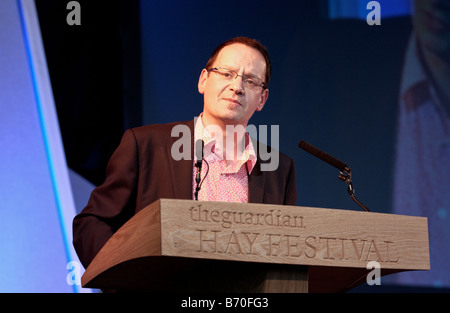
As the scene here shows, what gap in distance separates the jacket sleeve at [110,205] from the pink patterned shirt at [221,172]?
228 millimetres

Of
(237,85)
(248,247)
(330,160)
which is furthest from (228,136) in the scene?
(248,247)

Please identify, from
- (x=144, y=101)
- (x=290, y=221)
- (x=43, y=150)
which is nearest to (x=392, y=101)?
(x=144, y=101)

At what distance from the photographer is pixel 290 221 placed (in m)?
1.43

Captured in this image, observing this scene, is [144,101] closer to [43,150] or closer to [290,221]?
[43,150]

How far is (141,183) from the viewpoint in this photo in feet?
6.93

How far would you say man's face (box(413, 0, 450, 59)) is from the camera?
3766 mm

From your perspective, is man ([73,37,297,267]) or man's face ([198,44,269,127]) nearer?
man ([73,37,297,267])

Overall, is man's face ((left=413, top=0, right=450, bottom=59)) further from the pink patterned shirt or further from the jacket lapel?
the jacket lapel

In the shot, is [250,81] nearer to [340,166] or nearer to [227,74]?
[227,74]

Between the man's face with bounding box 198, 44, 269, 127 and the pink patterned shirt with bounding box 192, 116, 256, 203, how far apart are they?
81 millimetres

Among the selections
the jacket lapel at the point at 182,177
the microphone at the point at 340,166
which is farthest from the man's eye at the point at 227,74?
the microphone at the point at 340,166

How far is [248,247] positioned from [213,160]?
3.07 feet

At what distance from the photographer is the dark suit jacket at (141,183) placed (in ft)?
6.54

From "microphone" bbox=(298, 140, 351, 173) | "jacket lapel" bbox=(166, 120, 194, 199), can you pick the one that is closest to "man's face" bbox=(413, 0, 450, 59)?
"microphone" bbox=(298, 140, 351, 173)
